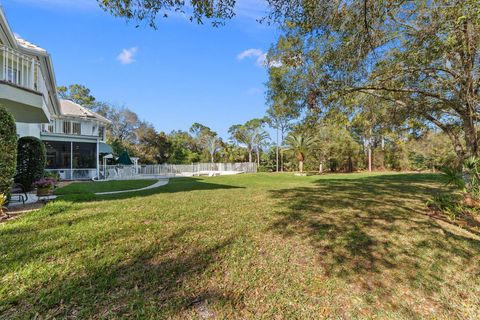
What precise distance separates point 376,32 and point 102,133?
83.1 feet

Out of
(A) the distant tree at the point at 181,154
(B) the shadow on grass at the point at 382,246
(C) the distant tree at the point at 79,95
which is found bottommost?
(B) the shadow on grass at the point at 382,246

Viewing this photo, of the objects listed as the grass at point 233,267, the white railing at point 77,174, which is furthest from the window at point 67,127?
the grass at point 233,267

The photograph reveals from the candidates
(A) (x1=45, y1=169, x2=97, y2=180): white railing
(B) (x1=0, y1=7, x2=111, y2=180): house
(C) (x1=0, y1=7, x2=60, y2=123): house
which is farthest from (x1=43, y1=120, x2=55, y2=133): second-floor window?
(C) (x1=0, y1=7, x2=60, y2=123): house

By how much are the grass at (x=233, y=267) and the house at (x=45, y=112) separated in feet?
13.7

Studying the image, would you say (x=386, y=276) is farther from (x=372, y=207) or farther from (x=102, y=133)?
(x=102, y=133)

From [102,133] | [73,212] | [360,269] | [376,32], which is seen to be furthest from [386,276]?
[102,133]

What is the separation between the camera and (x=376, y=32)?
5.55 metres

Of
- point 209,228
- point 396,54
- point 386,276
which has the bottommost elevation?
point 386,276

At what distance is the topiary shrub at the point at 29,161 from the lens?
888 centimetres

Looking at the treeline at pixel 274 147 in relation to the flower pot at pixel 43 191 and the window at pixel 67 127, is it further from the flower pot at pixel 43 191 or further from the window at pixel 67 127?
the flower pot at pixel 43 191

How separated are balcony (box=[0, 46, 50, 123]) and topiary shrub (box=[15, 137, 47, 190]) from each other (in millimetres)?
1378

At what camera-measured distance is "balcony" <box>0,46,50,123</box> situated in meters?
6.51

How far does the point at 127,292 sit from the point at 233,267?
1289 millimetres

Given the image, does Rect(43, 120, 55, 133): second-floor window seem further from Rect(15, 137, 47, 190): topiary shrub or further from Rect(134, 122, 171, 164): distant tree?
Rect(134, 122, 171, 164): distant tree
